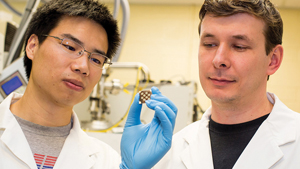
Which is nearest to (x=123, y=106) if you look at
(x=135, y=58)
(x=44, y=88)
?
(x=44, y=88)

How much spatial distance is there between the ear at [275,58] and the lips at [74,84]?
824 millimetres

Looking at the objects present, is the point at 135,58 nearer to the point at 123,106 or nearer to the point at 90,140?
the point at 123,106

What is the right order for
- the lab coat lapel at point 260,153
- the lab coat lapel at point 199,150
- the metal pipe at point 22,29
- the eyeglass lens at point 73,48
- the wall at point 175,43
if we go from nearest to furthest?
the lab coat lapel at point 260,153
the lab coat lapel at point 199,150
the eyeglass lens at point 73,48
the metal pipe at point 22,29
the wall at point 175,43

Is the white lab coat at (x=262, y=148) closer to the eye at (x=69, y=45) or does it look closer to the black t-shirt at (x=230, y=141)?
the black t-shirt at (x=230, y=141)

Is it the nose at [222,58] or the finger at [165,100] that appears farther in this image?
the finger at [165,100]

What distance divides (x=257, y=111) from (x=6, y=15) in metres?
1.91

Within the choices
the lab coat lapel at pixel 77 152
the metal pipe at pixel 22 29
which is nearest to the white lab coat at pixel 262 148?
the lab coat lapel at pixel 77 152

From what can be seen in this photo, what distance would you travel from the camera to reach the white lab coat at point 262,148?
0.96m

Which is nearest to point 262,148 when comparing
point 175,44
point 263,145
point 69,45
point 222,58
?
point 263,145

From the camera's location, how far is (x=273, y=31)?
1.05 meters

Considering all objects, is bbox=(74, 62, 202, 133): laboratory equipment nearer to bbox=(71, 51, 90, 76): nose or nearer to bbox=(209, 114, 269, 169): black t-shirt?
bbox=(71, 51, 90, 76): nose

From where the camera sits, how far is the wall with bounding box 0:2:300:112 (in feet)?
12.4

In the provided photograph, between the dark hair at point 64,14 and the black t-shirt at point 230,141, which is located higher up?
the dark hair at point 64,14

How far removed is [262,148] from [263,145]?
0.01 metres
